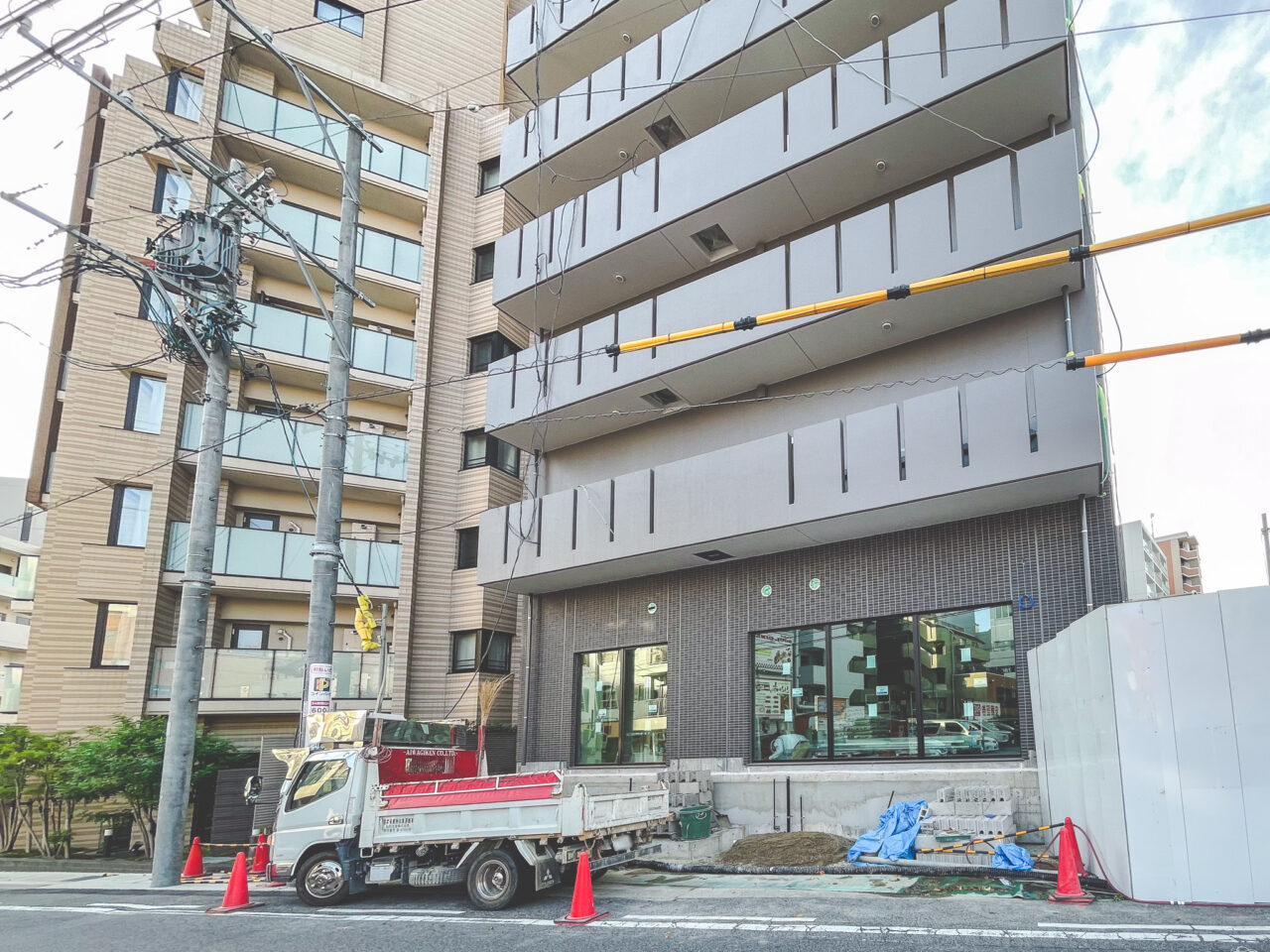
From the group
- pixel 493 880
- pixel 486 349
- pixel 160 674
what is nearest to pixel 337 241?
pixel 486 349

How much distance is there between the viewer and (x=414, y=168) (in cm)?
2775

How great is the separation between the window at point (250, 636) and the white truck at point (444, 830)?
43.2 feet

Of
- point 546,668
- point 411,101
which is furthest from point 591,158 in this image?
point 546,668

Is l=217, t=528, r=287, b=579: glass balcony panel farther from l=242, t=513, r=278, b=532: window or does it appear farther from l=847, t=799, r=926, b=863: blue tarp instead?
l=847, t=799, r=926, b=863: blue tarp

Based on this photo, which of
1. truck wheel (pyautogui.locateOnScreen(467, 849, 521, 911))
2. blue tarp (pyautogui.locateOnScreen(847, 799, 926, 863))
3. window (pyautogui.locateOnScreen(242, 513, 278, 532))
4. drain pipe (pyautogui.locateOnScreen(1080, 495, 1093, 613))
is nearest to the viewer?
truck wheel (pyautogui.locateOnScreen(467, 849, 521, 911))

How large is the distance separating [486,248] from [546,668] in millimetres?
13345

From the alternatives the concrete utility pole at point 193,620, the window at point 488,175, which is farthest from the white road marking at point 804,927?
the window at point 488,175

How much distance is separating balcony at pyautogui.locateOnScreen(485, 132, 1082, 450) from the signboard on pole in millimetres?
8103

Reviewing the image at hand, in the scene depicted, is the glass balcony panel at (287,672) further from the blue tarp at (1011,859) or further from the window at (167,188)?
the blue tarp at (1011,859)

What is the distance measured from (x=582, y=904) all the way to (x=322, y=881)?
13.8 ft

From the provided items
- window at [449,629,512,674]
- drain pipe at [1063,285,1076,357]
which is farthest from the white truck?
window at [449,629,512,674]

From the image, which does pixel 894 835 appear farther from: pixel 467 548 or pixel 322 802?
pixel 467 548

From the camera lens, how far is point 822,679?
53.6 ft

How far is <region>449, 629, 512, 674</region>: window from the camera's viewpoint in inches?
954
